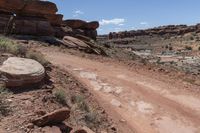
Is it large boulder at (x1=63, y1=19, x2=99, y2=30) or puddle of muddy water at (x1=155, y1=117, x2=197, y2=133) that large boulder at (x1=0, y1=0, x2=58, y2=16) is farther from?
puddle of muddy water at (x1=155, y1=117, x2=197, y2=133)

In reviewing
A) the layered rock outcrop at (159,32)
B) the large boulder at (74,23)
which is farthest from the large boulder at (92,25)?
the layered rock outcrop at (159,32)

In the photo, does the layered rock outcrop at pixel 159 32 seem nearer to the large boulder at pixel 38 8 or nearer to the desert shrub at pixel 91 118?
the large boulder at pixel 38 8

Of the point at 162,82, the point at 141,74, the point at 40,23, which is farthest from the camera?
the point at 40,23

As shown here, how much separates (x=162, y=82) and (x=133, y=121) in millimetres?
4223

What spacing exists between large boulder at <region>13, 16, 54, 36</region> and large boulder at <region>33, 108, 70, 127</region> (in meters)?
13.7

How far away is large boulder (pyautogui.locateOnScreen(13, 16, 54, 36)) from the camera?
64.8 feet

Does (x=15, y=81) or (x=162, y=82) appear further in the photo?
(x=162, y=82)

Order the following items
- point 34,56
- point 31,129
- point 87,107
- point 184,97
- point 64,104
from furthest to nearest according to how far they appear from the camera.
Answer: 1. point 184,97
2. point 34,56
3. point 87,107
4. point 64,104
5. point 31,129

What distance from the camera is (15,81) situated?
23.6 ft

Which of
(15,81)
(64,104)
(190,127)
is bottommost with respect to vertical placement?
(190,127)

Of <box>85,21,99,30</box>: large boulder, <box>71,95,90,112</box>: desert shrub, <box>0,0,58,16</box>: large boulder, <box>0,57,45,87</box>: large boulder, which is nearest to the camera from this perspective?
<box>0,57,45,87</box>: large boulder

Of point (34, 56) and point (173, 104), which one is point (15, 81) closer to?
point (34, 56)

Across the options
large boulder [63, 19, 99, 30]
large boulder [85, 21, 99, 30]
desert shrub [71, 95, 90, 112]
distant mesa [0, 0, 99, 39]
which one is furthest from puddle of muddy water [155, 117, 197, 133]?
large boulder [85, 21, 99, 30]

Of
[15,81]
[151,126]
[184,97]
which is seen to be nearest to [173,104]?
[184,97]
